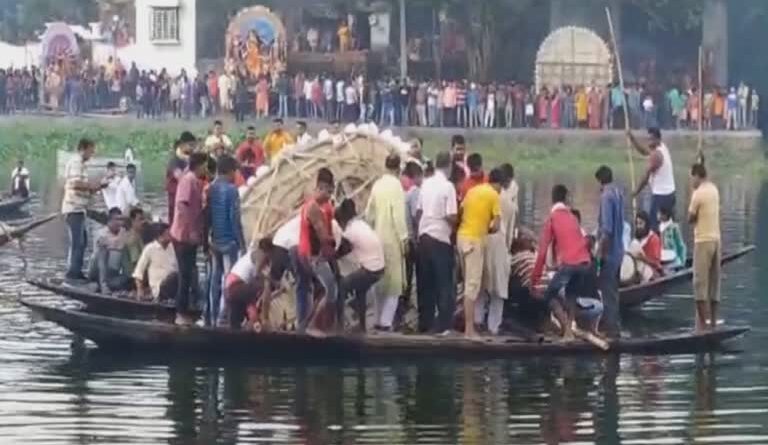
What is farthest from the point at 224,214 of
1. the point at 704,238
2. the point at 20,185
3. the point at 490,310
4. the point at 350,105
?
the point at 350,105

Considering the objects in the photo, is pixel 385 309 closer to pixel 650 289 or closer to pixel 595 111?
pixel 650 289

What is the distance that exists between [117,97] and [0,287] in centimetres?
3326

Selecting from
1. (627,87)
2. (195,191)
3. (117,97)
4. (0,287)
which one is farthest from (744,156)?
(195,191)

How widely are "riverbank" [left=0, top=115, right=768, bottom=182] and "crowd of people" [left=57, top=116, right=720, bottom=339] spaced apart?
1054 inches

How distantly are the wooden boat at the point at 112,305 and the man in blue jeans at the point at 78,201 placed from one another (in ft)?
4.67

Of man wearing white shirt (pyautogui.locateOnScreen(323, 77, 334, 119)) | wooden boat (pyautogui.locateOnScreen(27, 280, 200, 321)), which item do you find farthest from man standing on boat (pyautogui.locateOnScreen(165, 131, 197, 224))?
man wearing white shirt (pyautogui.locateOnScreen(323, 77, 334, 119))

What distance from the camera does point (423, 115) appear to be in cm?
5206

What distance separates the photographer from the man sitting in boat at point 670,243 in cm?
2230

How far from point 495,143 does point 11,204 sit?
18.2m

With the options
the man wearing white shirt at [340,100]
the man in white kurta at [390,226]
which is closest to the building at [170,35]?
the man wearing white shirt at [340,100]

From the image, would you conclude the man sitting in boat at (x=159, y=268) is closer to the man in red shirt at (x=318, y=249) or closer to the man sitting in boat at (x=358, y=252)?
the man in red shirt at (x=318, y=249)

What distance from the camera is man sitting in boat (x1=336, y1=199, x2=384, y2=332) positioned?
60.3 ft

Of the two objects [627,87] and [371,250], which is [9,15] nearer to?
[627,87]

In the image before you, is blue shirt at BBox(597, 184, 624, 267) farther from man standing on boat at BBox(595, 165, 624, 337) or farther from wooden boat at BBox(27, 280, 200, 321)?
wooden boat at BBox(27, 280, 200, 321)
